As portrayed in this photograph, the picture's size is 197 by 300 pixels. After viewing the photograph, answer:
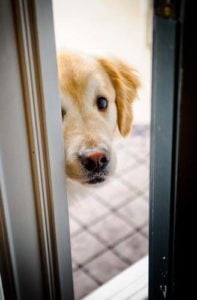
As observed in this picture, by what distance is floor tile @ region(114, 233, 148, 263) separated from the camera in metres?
1.72

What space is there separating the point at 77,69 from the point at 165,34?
45 centimetres

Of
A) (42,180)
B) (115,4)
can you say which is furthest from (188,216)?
(115,4)

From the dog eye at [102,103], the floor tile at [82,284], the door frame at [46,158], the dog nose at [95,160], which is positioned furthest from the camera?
the floor tile at [82,284]

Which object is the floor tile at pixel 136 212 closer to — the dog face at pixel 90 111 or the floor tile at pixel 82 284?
the floor tile at pixel 82 284

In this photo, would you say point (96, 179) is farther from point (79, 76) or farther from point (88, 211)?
point (88, 211)

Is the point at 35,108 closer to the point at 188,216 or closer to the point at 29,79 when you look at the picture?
the point at 29,79

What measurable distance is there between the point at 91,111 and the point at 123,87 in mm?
162

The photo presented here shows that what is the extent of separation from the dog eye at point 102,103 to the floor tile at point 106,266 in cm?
75

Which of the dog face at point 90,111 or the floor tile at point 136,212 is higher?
the dog face at point 90,111

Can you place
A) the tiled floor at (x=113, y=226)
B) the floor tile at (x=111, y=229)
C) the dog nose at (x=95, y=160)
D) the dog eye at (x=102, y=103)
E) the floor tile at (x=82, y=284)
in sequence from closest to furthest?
1. the dog nose at (x=95, y=160)
2. the dog eye at (x=102, y=103)
3. the floor tile at (x=82, y=284)
4. the tiled floor at (x=113, y=226)
5. the floor tile at (x=111, y=229)

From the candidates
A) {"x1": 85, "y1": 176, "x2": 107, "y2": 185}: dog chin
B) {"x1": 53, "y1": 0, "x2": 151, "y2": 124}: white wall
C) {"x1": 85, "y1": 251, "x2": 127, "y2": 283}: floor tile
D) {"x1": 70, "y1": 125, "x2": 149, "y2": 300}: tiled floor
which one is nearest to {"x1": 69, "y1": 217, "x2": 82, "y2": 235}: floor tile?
{"x1": 70, "y1": 125, "x2": 149, "y2": 300}: tiled floor

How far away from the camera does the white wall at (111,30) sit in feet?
3.39

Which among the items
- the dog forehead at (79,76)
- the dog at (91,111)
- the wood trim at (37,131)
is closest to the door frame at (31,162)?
the wood trim at (37,131)

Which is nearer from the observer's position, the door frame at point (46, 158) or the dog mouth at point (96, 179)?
the door frame at point (46, 158)
